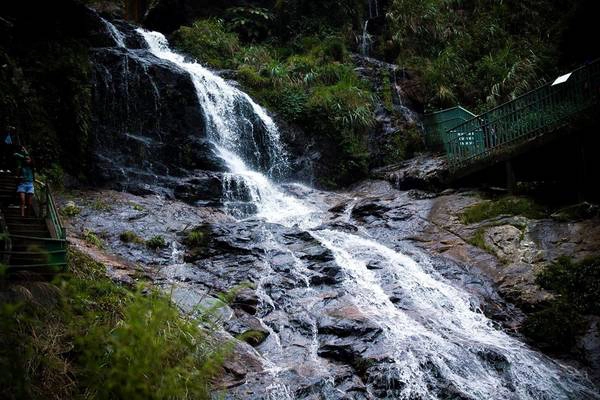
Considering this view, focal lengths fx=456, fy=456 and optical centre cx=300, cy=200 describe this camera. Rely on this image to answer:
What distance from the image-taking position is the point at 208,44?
66.3 ft

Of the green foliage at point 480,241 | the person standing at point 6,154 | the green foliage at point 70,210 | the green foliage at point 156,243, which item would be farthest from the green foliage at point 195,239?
the green foliage at point 480,241

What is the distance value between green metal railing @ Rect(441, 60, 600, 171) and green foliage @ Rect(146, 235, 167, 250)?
8.05 metres

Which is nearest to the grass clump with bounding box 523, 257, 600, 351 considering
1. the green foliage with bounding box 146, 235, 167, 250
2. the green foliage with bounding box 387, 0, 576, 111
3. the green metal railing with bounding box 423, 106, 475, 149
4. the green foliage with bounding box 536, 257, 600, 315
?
the green foliage with bounding box 536, 257, 600, 315

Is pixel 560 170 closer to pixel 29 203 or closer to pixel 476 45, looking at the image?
pixel 476 45

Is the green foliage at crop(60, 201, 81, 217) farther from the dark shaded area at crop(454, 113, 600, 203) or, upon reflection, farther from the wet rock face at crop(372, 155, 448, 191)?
the dark shaded area at crop(454, 113, 600, 203)

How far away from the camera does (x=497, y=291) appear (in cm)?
833

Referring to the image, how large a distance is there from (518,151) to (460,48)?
11665 millimetres

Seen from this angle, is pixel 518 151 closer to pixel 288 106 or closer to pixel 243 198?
pixel 243 198

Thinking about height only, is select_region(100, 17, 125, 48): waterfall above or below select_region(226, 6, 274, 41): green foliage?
below

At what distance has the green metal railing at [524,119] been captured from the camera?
10391 millimetres

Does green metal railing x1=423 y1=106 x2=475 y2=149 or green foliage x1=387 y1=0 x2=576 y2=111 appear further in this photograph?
green foliage x1=387 y1=0 x2=576 y2=111

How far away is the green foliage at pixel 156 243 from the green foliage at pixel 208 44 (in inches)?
473

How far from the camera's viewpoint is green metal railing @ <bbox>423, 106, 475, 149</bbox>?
49.9 feet

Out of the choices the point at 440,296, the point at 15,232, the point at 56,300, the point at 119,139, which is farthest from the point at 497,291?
the point at 119,139
